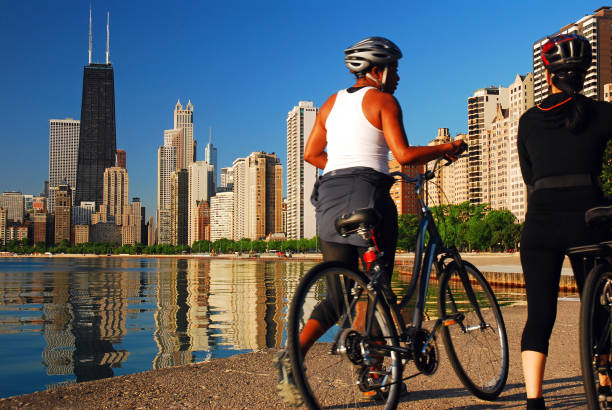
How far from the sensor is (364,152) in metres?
3.49

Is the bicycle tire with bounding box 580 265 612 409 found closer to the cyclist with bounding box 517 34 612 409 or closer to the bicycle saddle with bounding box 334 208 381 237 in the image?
the cyclist with bounding box 517 34 612 409

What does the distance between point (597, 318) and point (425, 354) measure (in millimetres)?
986

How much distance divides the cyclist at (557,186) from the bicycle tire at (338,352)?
2.52 ft

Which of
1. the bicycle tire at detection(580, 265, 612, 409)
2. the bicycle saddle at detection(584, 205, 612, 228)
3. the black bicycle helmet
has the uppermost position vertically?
the black bicycle helmet

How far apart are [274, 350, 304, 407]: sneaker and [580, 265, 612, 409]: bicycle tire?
136 cm

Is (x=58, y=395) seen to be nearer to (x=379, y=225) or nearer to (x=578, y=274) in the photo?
(x=379, y=225)

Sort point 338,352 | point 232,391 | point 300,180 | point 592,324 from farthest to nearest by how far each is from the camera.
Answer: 1. point 300,180
2. point 232,391
3. point 338,352
4. point 592,324

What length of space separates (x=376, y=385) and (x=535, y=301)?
994 millimetres

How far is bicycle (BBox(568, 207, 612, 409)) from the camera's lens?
285 centimetres

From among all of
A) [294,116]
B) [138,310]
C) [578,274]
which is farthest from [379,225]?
[294,116]

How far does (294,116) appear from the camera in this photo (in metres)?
199

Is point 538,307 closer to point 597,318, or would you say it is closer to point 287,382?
point 597,318

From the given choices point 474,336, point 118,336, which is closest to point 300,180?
point 118,336

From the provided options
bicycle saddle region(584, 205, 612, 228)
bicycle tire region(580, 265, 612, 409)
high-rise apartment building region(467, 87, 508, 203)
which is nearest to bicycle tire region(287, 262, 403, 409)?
bicycle tire region(580, 265, 612, 409)
